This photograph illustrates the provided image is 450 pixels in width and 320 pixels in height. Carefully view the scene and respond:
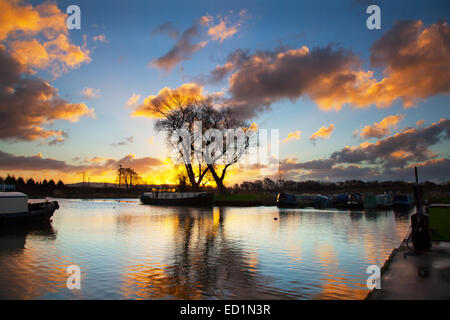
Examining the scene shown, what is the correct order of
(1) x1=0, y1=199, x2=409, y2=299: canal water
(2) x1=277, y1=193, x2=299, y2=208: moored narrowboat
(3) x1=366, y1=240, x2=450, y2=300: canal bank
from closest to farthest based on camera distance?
(3) x1=366, y1=240, x2=450, y2=300: canal bank < (1) x1=0, y1=199, x2=409, y2=299: canal water < (2) x1=277, y1=193, x2=299, y2=208: moored narrowboat

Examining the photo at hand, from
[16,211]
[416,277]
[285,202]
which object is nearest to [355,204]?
[285,202]

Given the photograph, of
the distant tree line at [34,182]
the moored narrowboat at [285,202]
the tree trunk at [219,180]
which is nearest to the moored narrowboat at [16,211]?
the moored narrowboat at [285,202]

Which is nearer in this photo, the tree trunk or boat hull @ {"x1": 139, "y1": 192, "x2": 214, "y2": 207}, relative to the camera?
boat hull @ {"x1": 139, "y1": 192, "x2": 214, "y2": 207}

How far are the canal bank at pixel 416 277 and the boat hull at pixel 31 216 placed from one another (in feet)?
75.0

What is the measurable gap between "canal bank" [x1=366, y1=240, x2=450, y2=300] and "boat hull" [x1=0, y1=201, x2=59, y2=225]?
75.0ft

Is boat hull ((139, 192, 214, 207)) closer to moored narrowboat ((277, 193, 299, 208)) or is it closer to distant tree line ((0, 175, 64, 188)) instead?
moored narrowboat ((277, 193, 299, 208))

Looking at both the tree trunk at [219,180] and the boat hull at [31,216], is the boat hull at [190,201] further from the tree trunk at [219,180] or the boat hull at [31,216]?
the boat hull at [31,216]

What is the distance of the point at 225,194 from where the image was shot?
64375mm

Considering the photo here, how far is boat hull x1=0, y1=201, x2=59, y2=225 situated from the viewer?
74.9ft

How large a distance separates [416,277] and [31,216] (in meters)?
24.7

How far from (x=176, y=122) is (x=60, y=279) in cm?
5312

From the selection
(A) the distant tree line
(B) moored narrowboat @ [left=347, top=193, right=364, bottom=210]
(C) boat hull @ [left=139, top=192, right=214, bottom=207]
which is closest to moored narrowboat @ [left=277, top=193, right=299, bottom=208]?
(B) moored narrowboat @ [left=347, top=193, right=364, bottom=210]

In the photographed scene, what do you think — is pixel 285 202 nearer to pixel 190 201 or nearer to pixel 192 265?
pixel 190 201
